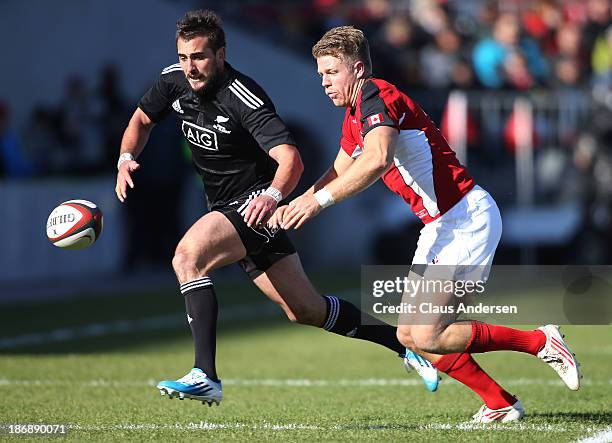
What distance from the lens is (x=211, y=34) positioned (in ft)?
26.2

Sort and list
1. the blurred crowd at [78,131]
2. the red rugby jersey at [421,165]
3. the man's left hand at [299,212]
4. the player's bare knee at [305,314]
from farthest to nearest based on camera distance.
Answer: the blurred crowd at [78,131] < the player's bare knee at [305,314] < the red rugby jersey at [421,165] < the man's left hand at [299,212]

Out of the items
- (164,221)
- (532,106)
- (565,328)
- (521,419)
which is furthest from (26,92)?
(521,419)

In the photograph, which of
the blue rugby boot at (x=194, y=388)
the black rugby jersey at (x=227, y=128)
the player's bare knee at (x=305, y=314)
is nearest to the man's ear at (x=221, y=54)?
the black rugby jersey at (x=227, y=128)

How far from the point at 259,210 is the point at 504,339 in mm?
1691

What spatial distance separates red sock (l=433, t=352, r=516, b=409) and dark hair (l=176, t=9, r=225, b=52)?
2.46 meters

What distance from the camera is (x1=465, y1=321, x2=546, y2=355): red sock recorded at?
7.63 meters

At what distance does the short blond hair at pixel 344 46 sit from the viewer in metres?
7.34

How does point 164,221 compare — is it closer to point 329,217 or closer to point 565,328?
point 329,217

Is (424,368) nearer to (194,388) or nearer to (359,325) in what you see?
(359,325)

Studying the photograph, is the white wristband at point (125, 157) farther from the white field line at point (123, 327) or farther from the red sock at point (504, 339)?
the white field line at point (123, 327)

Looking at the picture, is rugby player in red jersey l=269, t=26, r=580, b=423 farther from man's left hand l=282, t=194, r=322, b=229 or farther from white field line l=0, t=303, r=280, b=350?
white field line l=0, t=303, r=280, b=350

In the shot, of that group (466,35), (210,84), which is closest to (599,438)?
(210,84)

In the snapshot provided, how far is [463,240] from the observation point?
24.7ft

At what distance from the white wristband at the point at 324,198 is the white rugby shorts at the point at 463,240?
2.63 feet
